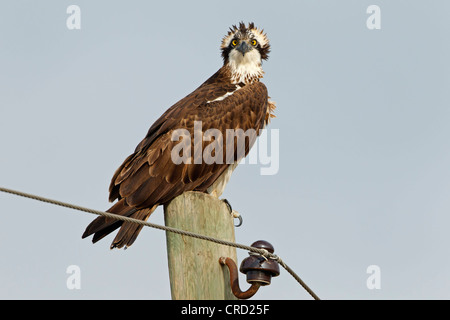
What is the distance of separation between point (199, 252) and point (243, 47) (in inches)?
169

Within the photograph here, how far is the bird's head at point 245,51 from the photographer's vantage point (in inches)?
359

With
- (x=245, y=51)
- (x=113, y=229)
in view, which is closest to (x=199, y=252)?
(x=113, y=229)

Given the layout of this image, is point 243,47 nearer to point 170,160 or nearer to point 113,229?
point 170,160

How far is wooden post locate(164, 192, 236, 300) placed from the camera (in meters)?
5.41

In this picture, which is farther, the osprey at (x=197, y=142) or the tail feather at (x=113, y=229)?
the osprey at (x=197, y=142)

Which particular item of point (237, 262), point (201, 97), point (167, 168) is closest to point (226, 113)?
point (201, 97)

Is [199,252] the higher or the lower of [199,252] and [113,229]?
the lower

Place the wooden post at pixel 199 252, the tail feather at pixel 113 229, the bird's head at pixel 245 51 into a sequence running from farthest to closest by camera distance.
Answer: the bird's head at pixel 245 51
the tail feather at pixel 113 229
the wooden post at pixel 199 252

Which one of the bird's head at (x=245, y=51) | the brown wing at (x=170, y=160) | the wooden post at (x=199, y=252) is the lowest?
the wooden post at (x=199, y=252)

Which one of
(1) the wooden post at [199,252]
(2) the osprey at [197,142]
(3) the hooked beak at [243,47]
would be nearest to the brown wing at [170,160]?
(2) the osprey at [197,142]

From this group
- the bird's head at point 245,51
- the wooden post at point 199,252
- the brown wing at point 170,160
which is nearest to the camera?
the wooden post at point 199,252

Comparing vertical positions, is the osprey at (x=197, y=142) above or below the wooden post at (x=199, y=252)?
above

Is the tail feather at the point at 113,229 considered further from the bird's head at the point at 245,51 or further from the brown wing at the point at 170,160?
the bird's head at the point at 245,51

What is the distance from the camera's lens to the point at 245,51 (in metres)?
9.17
